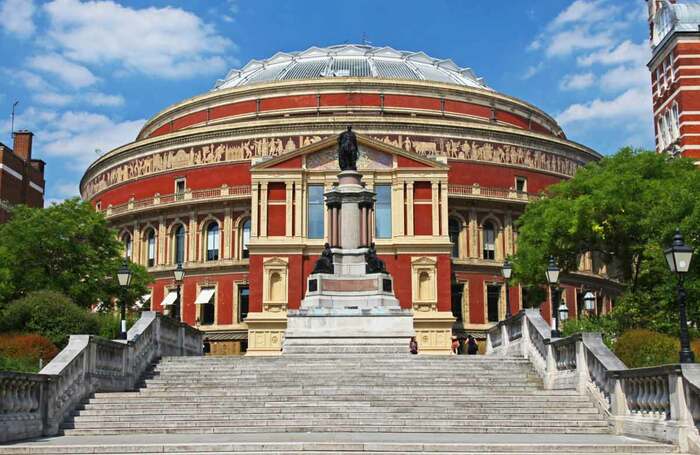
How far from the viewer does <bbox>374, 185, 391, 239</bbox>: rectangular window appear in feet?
180

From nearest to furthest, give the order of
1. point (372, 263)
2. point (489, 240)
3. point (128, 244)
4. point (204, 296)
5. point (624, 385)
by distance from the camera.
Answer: point (624, 385), point (372, 263), point (204, 296), point (489, 240), point (128, 244)

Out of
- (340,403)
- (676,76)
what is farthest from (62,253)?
(676,76)

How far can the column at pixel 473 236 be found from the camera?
62.5 meters

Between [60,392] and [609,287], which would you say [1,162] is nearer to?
[609,287]

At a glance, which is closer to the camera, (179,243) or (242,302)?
(242,302)

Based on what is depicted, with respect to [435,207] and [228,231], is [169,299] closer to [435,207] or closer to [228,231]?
[228,231]

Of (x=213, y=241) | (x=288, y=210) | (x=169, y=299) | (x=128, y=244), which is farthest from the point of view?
(x=128, y=244)

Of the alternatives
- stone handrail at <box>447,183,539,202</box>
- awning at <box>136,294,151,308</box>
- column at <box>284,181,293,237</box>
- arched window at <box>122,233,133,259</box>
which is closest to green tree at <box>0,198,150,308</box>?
awning at <box>136,294,151,308</box>

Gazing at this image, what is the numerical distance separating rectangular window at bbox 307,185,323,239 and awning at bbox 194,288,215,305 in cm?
1119

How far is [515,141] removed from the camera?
65.9 m

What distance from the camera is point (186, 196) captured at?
213 ft

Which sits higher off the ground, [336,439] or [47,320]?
[47,320]

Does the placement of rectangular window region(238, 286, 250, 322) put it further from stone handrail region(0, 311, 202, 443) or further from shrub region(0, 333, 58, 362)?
shrub region(0, 333, 58, 362)

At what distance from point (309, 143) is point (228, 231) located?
8.77 metres
